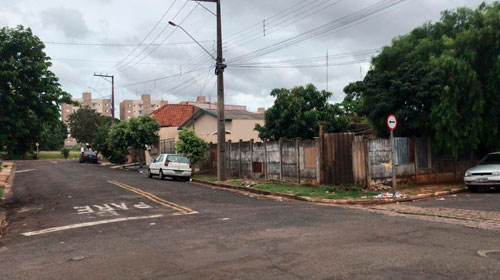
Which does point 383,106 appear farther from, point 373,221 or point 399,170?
point 373,221

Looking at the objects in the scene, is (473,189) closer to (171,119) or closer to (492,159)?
(492,159)

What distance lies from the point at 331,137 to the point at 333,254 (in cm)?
1056

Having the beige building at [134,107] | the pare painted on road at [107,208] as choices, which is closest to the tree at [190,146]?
the pare painted on road at [107,208]

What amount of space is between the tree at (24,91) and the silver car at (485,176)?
15.8 m

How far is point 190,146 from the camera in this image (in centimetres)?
2627

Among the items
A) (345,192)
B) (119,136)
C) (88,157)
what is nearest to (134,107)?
(88,157)

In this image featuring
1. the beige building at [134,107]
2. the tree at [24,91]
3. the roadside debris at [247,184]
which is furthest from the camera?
the beige building at [134,107]

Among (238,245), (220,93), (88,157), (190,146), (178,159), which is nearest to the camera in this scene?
(238,245)

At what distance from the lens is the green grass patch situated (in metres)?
14.5

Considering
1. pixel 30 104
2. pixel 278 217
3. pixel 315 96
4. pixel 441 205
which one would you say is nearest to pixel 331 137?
pixel 441 205

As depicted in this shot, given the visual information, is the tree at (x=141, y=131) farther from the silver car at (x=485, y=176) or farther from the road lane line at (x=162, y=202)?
the silver car at (x=485, y=176)

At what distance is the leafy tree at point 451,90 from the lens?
16.3 meters

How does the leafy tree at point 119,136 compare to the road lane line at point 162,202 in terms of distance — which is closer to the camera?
the road lane line at point 162,202

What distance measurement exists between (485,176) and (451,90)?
12.3 ft
